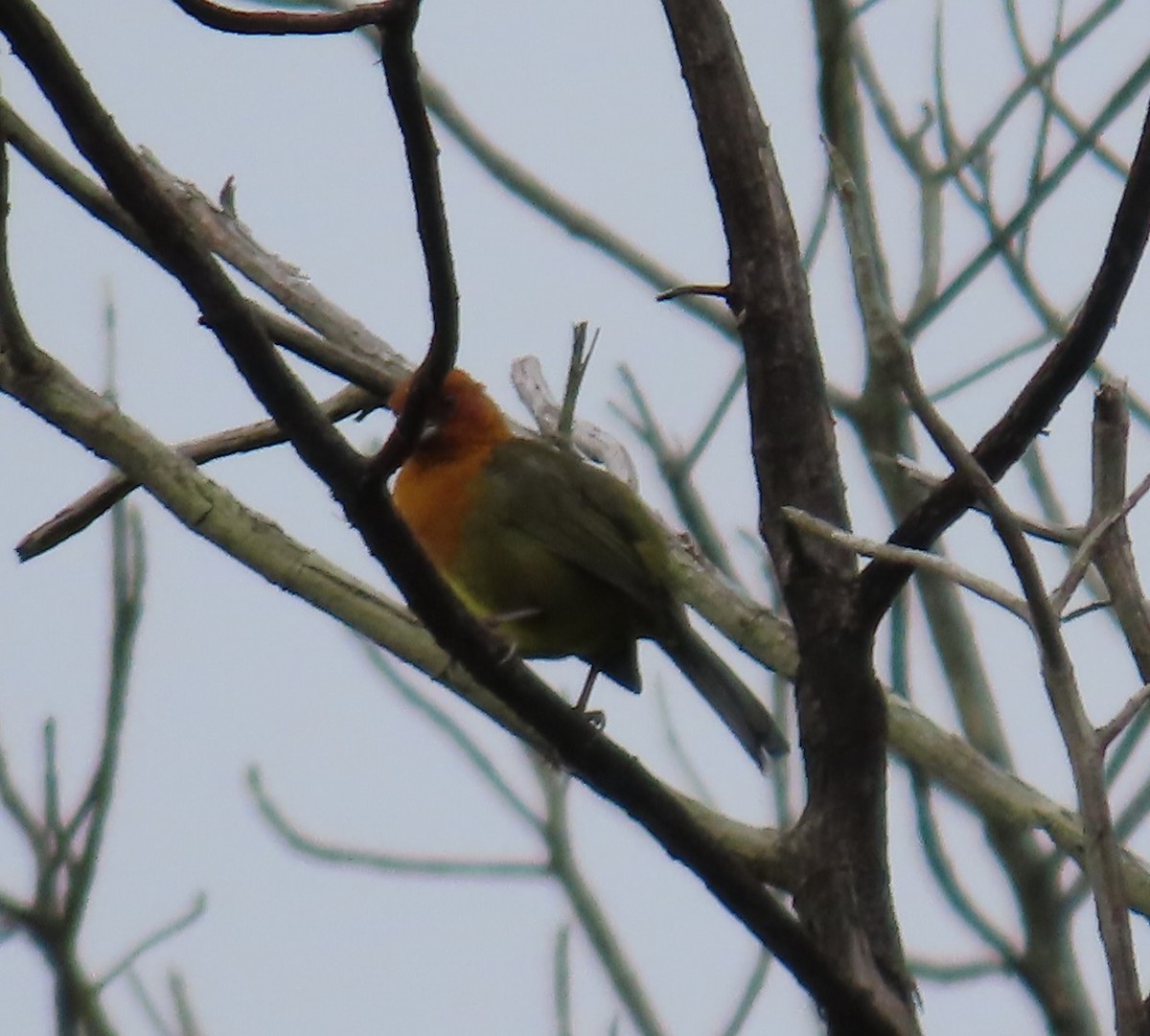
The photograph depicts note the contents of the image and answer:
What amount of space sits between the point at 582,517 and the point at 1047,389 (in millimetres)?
2333

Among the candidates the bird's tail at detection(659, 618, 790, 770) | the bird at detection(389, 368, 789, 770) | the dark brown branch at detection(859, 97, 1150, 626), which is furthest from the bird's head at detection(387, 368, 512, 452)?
the dark brown branch at detection(859, 97, 1150, 626)

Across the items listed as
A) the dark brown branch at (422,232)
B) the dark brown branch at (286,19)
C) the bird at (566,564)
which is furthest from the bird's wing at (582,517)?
the dark brown branch at (286,19)

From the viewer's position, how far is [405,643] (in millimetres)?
3957

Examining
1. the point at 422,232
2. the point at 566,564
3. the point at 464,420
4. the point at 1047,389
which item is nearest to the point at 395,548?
the point at 422,232

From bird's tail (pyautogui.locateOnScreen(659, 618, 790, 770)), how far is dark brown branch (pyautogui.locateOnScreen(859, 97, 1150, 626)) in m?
1.76

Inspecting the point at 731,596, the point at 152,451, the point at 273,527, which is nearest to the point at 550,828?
the point at 731,596

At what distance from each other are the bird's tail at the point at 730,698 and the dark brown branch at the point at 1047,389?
176cm

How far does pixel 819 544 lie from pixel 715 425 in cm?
179

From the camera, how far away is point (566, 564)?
4.76 metres

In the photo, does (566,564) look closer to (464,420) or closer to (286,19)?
(464,420)

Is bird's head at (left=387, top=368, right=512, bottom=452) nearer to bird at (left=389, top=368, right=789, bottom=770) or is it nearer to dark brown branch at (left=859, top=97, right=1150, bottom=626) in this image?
bird at (left=389, top=368, right=789, bottom=770)

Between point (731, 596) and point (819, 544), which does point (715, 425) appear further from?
point (819, 544)

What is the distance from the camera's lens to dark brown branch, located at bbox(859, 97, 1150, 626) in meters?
2.36

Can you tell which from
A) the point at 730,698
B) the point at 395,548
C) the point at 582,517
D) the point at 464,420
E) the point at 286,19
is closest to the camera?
the point at 286,19
